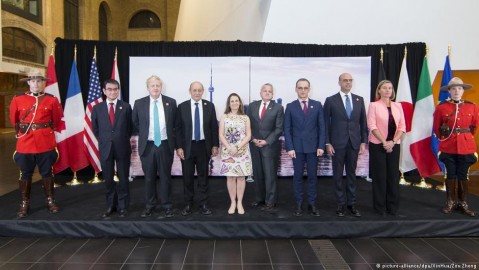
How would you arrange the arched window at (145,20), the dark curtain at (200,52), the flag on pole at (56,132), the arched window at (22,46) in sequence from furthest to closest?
1. the arched window at (145,20)
2. the arched window at (22,46)
3. the dark curtain at (200,52)
4. the flag on pole at (56,132)

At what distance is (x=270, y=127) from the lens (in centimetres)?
379

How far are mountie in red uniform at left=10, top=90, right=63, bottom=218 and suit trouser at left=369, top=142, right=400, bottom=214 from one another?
334 centimetres

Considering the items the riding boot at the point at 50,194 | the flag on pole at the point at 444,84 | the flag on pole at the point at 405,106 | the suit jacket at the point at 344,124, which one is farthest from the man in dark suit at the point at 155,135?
the flag on pole at the point at 444,84

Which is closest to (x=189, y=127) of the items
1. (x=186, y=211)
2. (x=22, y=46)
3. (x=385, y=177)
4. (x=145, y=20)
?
(x=186, y=211)

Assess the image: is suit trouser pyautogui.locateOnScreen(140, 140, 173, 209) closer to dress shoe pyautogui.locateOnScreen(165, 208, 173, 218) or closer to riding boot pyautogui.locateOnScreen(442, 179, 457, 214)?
dress shoe pyautogui.locateOnScreen(165, 208, 173, 218)

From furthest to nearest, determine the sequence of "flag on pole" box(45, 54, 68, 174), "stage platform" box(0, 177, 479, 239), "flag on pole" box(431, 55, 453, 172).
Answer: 1. "flag on pole" box(45, 54, 68, 174)
2. "flag on pole" box(431, 55, 453, 172)
3. "stage platform" box(0, 177, 479, 239)

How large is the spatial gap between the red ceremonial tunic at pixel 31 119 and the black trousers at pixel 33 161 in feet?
0.16

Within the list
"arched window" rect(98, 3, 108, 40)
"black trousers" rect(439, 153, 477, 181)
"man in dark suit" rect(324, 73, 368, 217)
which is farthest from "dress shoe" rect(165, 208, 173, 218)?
"arched window" rect(98, 3, 108, 40)

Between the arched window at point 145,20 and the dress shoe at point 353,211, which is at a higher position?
the arched window at point 145,20

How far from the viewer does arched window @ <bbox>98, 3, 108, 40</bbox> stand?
22562mm

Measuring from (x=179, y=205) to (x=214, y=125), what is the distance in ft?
3.50

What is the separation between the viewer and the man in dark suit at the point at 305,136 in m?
3.65

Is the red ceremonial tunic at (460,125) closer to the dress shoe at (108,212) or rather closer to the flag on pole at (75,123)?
the dress shoe at (108,212)

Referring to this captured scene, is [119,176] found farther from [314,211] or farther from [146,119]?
[314,211]
